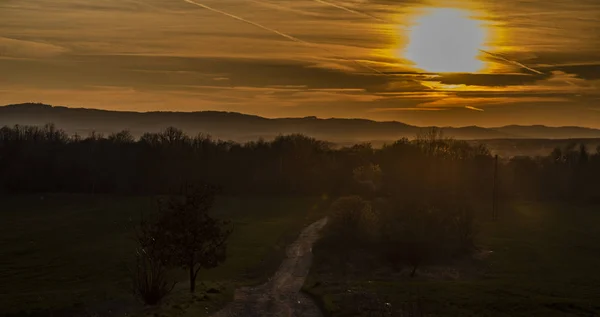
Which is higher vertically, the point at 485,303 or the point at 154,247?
the point at 154,247

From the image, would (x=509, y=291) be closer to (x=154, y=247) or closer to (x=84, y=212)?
(x=154, y=247)

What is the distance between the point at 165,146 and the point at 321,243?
91217 mm

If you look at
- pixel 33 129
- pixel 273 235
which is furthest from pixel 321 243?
pixel 33 129

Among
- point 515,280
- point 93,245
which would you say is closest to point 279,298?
point 515,280

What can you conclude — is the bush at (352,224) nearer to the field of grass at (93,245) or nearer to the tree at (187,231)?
the field of grass at (93,245)

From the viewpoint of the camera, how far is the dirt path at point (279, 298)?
38.1m

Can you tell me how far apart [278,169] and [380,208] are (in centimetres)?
6924

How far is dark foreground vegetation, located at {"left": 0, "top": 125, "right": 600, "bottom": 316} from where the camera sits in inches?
1652

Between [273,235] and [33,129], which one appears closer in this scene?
[273,235]

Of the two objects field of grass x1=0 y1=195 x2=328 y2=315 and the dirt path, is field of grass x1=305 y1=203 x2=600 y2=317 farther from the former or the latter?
field of grass x1=0 y1=195 x2=328 y2=315

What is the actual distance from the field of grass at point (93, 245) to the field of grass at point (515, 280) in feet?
28.0

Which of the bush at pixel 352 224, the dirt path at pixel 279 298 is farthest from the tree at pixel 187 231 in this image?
the bush at pixel 352 224

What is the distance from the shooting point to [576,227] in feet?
321

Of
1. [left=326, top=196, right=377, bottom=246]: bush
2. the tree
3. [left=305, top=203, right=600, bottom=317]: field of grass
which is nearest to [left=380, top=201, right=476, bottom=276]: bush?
[left=326, top=196, right=377, bottom=246]: bush
